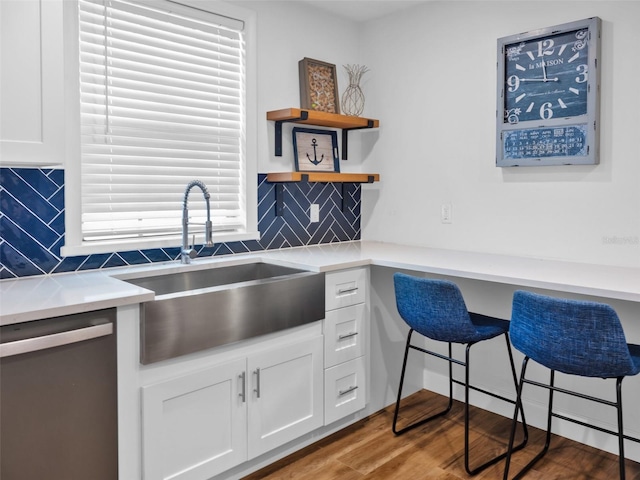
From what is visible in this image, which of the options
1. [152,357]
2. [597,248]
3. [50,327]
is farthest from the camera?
[597,248]

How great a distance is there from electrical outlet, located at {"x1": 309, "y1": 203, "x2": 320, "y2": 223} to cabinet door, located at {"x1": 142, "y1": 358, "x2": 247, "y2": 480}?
4.30 ft

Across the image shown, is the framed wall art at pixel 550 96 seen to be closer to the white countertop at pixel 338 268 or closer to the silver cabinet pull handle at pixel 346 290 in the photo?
the white countertop at pixel 338 268

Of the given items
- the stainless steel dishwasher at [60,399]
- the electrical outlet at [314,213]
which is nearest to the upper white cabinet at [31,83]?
the stainless steel dishwasher at [60,399]

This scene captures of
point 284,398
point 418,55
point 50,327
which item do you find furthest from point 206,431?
point 418,55

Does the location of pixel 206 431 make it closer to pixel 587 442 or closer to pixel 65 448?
pixel 65 448

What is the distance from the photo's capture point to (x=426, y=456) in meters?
2.45

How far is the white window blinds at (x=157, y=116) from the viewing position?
235 cm

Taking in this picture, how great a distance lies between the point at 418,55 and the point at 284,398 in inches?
84.8

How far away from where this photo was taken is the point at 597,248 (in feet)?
8.27

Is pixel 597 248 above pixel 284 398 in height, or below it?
above

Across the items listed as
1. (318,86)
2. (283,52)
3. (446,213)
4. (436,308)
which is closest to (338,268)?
(436,308)

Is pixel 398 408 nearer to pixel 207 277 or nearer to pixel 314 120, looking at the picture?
pixel 207 277

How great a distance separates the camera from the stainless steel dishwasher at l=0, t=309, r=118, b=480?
156 cm

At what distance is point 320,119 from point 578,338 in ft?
5.82
